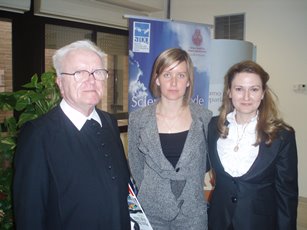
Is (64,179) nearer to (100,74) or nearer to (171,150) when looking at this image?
(100,74)

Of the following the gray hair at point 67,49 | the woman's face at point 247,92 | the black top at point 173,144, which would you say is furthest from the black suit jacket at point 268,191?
the gray hair at point 67,49

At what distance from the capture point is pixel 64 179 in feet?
3.86

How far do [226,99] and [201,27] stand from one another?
6.57 feet

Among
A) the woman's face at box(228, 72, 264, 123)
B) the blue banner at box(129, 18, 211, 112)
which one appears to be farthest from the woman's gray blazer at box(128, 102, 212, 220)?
the blue banner at box(129, 18, 211, 112)

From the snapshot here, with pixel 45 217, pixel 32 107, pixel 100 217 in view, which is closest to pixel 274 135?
pixel 100 217

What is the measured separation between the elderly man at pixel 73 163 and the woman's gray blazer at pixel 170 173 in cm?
35

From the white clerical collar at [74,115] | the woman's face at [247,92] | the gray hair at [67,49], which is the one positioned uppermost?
the gray hair at [67,49]

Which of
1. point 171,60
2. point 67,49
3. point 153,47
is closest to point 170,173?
point 171,60

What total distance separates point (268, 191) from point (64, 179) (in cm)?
104

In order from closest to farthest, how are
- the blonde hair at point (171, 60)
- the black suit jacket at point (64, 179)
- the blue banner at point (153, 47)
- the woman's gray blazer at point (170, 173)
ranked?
1. the black suit jacket at point (64, 179)
2. the woman's gray blazer at point (170, 173)
3. the blonde hair at point (171, 60)
4. the blue banner at point (153, 47)

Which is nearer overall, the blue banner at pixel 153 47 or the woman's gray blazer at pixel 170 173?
the woman's gray blazer at pixel 170 173

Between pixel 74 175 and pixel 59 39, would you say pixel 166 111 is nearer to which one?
pixel 74 175

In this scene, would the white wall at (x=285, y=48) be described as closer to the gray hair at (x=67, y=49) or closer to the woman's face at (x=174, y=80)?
the woman's face at (x=174, y=80)

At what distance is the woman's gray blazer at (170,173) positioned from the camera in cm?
171
